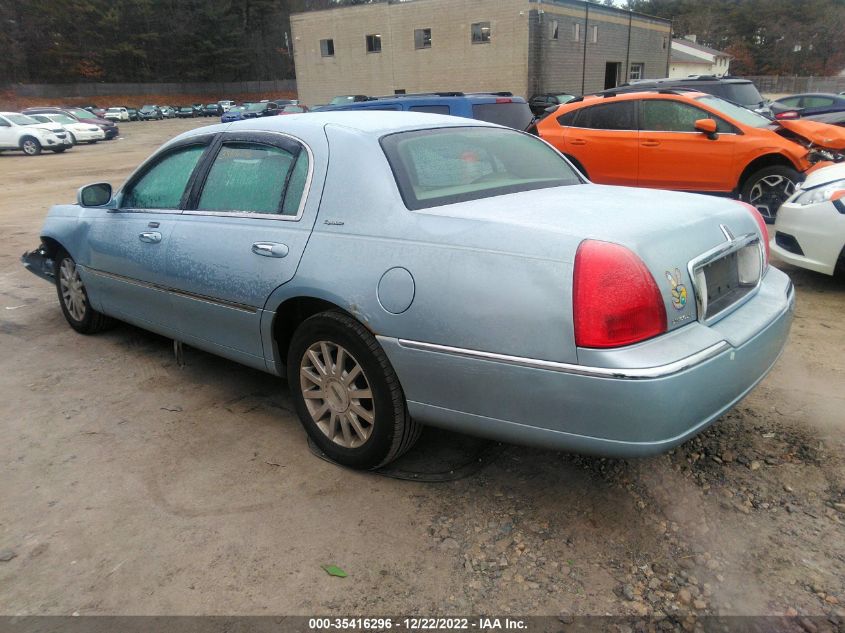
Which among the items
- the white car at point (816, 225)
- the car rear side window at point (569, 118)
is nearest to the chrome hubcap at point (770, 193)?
the white car at point (816, 225)

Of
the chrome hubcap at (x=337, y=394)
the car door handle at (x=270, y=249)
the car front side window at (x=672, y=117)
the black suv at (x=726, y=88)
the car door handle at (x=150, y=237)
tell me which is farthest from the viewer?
the black suv at (x=726, y=88)

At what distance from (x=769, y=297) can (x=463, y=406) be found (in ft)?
5.05

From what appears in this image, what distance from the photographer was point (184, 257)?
3688 millimetres

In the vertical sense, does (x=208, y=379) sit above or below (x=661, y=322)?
below

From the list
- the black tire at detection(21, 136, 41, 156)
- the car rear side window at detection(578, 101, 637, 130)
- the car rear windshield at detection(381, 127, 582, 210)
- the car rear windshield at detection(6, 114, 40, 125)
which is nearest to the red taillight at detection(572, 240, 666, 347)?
the car rear windshield at detection(381, 127, 582, 210)

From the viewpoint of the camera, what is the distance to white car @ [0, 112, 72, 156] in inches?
934

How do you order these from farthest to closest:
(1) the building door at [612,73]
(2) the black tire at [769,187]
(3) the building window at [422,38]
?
(1) the building door at [612,73], (3) the building window at [422,38], (2) the black tire at [769,187]

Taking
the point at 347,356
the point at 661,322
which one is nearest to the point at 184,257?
the point at 347,356

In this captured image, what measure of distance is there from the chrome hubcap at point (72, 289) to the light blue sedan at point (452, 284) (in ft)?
3.85

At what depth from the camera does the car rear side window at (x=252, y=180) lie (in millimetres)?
3285

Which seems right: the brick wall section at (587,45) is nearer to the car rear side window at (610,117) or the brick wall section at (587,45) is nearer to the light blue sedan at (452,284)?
the car rear side window at (610,117)

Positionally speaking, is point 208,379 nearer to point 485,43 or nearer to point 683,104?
point 683,104

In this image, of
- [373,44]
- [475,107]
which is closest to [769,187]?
[475,107]

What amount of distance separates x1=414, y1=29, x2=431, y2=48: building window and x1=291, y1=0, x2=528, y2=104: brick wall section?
27cm
